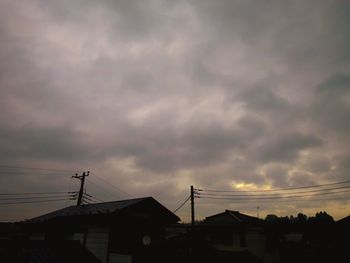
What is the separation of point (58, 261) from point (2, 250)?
2564 mm

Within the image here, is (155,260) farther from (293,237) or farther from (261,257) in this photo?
A: (293,237)

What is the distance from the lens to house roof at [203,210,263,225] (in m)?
36.2

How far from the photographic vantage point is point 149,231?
2150 cm

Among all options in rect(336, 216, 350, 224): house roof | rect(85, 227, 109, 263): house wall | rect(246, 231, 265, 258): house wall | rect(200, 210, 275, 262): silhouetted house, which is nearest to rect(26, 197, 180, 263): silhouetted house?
rect(85, 227, 109, 263): house wall

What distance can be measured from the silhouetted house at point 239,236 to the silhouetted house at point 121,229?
1618cm

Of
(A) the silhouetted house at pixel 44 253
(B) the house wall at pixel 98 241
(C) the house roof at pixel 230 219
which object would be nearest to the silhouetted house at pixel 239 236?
(C) the house roof at pixel 230 219

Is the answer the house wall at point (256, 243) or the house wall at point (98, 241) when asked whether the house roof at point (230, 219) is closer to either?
the house wall at point (256, 243)

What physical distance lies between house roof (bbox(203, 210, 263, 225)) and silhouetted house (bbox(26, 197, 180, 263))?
54.2 ft

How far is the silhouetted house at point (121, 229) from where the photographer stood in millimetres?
18828

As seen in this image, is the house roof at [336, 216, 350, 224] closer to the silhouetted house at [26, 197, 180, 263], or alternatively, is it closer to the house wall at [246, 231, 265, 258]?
the house wall at [246, 231, 265, 258]

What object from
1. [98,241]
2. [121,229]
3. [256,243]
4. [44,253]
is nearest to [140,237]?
[121,229]

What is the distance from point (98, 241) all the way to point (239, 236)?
2261cm

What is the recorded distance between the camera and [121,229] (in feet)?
63.8

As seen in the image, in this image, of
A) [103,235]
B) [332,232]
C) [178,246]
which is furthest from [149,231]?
[332,232]
